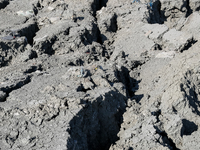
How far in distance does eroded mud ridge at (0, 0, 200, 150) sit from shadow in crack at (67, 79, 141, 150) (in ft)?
0.06

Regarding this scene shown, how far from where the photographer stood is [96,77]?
582 cm

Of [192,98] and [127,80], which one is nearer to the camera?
[192,98]

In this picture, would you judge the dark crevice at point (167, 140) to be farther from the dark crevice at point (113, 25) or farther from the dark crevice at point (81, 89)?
the dark crevice at point (113, 25)

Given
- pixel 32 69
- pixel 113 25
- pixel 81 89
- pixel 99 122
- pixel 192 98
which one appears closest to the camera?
pixel 99 122

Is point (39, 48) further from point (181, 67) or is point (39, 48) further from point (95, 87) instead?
point (181, 67)

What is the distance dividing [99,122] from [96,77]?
1.08 metres

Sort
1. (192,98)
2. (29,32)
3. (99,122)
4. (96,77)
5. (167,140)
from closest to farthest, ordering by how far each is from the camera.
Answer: (167,140) → (99,122) → (192,98) → (96,77) → (29,32)

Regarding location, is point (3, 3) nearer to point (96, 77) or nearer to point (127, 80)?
point (127, 80)

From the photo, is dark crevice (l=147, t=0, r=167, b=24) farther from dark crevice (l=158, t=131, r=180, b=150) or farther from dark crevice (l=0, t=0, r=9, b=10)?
dark crevice (l=158, t=131, r=180, b=150)

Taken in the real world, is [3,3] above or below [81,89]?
above

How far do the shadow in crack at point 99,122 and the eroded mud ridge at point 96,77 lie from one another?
2cm

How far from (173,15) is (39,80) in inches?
274

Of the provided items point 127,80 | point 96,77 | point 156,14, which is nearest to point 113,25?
point 156,14

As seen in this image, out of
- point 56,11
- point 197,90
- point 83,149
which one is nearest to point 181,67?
point 197,90
